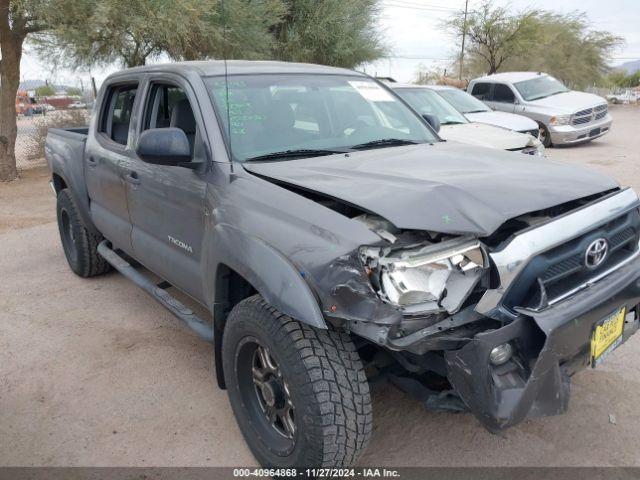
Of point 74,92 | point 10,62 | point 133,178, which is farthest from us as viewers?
point 74,92

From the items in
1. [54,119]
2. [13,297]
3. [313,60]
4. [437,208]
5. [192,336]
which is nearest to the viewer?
[437,208]

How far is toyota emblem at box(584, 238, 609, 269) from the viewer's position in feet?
7.86

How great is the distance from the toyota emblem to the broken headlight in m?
0.56

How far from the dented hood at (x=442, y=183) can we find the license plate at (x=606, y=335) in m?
0.56

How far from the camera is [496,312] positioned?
214 cm

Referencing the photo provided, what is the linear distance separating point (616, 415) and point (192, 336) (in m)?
2.80

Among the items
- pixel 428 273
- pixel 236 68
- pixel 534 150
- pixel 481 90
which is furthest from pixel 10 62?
pixel 428 273

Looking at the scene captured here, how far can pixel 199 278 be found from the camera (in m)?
3.09

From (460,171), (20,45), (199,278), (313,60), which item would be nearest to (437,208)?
(460,171)

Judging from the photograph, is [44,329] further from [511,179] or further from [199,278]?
[511,179]

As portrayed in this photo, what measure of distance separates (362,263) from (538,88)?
13.7 metres

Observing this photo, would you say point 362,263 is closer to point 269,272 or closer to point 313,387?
point 269,272

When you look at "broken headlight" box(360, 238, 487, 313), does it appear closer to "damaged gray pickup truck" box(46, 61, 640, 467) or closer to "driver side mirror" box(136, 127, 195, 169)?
"damaged gray pickup truck" box(46, 61, 640, 467)

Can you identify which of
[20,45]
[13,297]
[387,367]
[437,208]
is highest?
[20,45]
